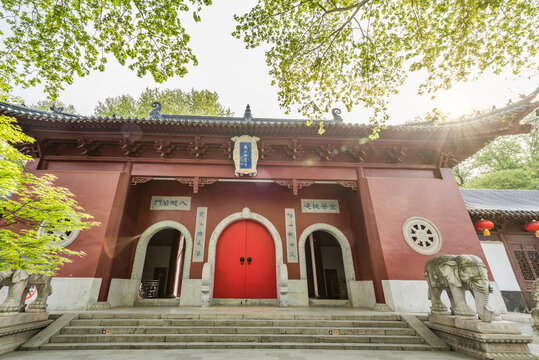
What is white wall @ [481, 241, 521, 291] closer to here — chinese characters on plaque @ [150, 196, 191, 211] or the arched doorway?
the arched doorway

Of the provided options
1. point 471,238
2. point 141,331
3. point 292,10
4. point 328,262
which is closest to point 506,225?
point 471,238

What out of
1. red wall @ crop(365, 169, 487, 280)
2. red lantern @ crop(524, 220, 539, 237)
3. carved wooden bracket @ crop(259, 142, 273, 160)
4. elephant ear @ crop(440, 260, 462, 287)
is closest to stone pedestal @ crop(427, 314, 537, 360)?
elephant ear @ crop(440, 260, 462, 287)

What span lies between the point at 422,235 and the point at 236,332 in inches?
189

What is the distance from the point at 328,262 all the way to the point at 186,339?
22.4ft

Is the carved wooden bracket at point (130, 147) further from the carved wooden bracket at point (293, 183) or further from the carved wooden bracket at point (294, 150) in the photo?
the carved wooden bracket at point (294, 150)

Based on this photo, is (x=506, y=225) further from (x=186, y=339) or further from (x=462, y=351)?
(x=186, y=339)

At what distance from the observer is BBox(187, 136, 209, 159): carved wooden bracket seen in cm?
598

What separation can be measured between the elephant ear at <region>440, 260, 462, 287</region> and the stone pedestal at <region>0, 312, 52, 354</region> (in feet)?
21.1

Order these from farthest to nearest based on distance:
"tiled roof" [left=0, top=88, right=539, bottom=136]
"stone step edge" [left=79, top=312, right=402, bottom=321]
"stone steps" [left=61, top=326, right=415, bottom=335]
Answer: "tiled roof" [left=0, top=88, right=539, bottom=136], "stone step edge" [left=79, top=312, right=402, bottom=321], "stone steps" [left=61, top=326, right=415, bottom=335]

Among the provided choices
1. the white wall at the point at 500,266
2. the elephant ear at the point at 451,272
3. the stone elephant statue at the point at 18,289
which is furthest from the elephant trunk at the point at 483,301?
the stone elephant statue at the point at 18,289

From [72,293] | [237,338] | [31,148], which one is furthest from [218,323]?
[31,148]

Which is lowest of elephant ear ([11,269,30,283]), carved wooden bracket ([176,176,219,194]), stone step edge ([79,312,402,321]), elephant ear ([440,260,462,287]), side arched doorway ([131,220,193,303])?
stone step edge ([79,312,402,321])

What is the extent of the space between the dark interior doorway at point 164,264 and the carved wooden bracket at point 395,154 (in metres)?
7.52

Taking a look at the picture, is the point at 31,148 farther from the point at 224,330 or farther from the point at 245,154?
the point at 224,330
